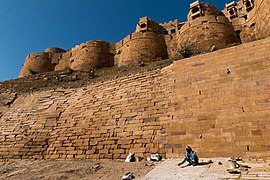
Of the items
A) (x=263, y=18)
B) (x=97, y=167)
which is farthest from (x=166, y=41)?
(x=97, y=167)

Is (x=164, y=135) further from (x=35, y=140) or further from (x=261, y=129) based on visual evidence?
(x=35, y=140)

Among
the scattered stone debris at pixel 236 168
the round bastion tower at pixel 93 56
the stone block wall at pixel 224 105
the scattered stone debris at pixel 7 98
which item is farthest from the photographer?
the round bastion tower at pixel 93 56

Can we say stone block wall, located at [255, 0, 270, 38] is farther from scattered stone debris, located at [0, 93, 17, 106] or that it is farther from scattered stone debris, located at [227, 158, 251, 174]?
scattered stone debris, located at [0, 93, 17, 106]

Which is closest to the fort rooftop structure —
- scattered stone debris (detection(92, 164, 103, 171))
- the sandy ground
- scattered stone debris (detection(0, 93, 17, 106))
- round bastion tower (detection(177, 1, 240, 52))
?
round bastion tower (detection(177, 1, 240, 52))

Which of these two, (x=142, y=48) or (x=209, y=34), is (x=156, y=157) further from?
(x=142, y=48)

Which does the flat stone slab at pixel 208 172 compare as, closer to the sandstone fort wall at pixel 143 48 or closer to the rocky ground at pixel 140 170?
the rocky ground at pixel 140 170

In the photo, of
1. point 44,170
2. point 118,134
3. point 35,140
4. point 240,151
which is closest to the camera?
point 240,151

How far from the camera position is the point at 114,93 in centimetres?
944

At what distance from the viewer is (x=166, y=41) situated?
65.4ft

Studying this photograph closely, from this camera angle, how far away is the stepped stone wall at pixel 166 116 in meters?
5.78

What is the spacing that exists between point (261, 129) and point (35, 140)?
8854 mm

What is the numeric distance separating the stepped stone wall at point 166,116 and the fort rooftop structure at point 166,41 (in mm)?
7727

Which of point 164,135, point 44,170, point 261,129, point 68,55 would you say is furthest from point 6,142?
point 68,55

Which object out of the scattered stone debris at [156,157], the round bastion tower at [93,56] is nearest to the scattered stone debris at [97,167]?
the scattered stone debris at [156,157]
